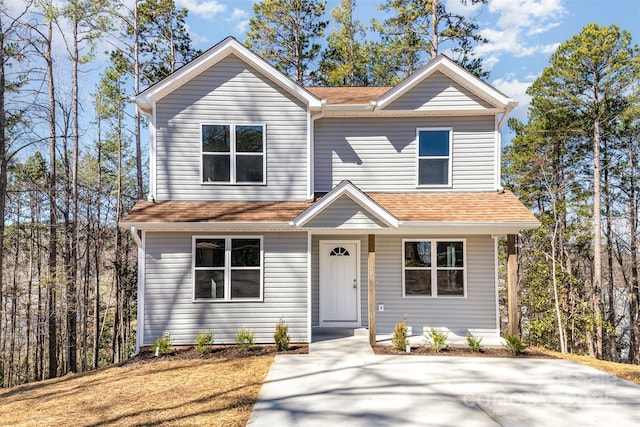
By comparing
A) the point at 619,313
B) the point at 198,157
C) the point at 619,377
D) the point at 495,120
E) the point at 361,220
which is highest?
the point at 495,120

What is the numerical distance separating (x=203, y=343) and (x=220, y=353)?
17.4 inches

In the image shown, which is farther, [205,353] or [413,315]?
[413,315]

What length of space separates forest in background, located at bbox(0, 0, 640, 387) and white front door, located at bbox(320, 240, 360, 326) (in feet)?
26.8

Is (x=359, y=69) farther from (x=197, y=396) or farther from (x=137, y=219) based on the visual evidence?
(x=197, y=396)

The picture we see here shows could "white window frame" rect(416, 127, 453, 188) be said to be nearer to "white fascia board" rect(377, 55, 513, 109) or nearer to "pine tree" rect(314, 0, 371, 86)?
"white fascia board" rect(377, 55, 513, 109)

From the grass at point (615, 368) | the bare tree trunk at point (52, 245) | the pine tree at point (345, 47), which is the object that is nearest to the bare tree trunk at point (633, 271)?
the grass at point (615, 368)

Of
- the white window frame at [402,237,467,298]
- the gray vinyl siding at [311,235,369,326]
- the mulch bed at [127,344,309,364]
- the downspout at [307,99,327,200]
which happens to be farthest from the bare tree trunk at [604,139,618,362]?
the mulch bed at [127,344,309,364]

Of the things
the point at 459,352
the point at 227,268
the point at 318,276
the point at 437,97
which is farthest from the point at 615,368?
the point at 227,268

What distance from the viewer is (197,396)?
19.8ft

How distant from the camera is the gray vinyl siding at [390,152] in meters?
10.5

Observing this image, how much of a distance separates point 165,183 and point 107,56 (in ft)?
37.3

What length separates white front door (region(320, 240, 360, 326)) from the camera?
10227mm

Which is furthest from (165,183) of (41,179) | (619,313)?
(619,313)

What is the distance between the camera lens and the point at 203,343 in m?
8.49
